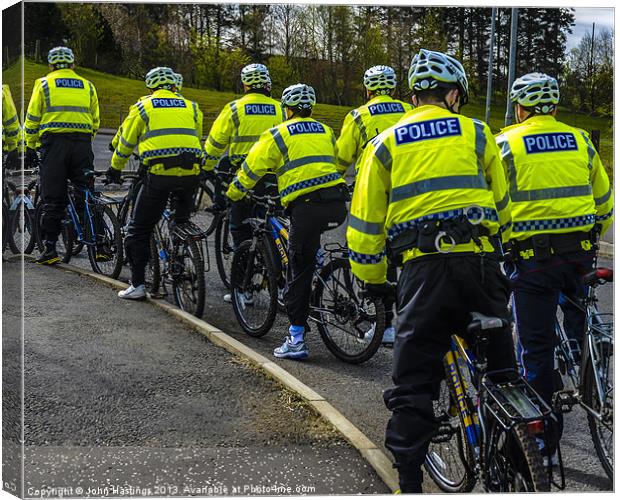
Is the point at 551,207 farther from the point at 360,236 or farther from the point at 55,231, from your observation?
the point at 55,231

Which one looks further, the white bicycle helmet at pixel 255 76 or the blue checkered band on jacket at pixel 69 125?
the blue checkered band on jacket at pixel 69 125

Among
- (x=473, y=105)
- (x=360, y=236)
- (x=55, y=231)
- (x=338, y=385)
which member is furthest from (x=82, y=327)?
(x=473, y=105)

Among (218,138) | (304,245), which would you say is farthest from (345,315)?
(218,138)

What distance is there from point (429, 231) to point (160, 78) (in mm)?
2454

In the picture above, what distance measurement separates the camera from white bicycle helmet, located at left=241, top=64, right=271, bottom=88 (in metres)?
5.27

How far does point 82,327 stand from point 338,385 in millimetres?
1511

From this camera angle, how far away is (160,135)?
21.9ft

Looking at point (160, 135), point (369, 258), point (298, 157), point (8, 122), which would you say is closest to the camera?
point (369, 258)

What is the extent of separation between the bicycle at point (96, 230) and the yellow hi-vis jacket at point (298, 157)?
1.64 m

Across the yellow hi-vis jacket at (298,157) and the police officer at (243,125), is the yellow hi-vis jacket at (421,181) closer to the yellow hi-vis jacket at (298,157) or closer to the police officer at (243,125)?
the police officer at (243,125)

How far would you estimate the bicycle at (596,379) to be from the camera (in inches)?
178

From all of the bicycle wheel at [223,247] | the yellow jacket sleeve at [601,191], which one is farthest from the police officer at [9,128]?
the bicycle wheel at [223,247]

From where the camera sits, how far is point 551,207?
4.67m

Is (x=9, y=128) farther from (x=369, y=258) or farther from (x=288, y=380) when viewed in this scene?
(x=288, y=380)
